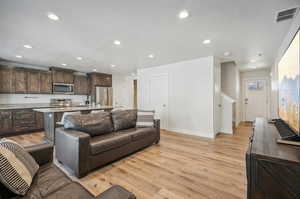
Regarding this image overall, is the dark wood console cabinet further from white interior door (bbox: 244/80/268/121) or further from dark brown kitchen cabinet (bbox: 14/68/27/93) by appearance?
dark brown kitchen cabinet (bbox: 14/68/27/93)

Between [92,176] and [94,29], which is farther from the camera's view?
[94,29]

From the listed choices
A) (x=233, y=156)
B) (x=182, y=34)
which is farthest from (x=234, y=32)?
(x=233, y=156)

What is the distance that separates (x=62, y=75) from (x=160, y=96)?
4211 millimetres

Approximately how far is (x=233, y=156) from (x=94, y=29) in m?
3.68

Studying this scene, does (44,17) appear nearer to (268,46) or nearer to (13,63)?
(13,63)

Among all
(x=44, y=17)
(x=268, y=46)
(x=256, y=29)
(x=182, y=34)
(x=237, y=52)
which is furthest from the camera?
(x=237, y=52)

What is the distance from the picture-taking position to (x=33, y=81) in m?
4.82

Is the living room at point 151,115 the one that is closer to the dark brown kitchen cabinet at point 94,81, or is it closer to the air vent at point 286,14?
the air vent at point 286,14

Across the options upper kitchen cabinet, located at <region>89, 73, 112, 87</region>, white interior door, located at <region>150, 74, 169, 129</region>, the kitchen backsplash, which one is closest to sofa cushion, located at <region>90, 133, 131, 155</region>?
white interior door, located at <region>150, 74, 169, 129</region>

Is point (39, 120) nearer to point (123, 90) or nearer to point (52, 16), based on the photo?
point (52, 16)

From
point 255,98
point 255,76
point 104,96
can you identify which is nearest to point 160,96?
point 104,96

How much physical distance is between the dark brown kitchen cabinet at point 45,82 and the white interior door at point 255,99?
8.67 m

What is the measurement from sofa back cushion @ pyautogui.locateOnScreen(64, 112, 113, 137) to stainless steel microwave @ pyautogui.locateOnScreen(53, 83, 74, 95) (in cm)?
367

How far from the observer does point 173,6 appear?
1771 mm
